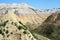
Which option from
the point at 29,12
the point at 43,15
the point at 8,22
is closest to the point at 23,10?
the point at 29,12

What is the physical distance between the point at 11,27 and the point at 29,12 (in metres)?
149

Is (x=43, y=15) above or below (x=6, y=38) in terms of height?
above

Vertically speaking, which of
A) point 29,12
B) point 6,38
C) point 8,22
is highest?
point 29,12

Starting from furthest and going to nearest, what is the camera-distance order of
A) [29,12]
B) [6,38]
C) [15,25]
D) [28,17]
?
[29,12] < [28,17] < [15,25] < [6,38]

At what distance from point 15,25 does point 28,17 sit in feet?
451

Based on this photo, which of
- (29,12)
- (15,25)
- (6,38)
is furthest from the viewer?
(29,12)

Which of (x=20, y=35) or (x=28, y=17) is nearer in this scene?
(x=20, y=35)

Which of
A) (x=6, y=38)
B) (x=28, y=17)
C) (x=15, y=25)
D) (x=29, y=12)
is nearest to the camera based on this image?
(x=6, y=38)

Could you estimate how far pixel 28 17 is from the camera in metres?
158

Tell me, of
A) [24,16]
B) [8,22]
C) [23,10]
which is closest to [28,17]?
[24,16]

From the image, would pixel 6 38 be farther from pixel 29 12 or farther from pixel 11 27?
pixel 29 12

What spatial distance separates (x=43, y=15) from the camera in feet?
584

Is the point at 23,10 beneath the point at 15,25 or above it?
above

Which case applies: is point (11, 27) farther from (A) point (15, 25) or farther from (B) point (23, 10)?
(B) point (23, 10)
